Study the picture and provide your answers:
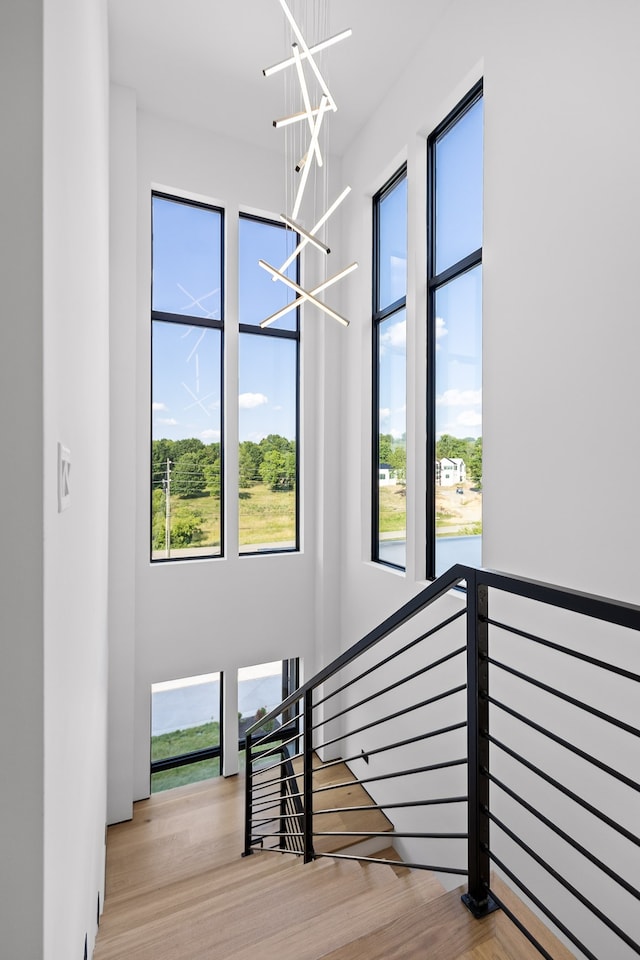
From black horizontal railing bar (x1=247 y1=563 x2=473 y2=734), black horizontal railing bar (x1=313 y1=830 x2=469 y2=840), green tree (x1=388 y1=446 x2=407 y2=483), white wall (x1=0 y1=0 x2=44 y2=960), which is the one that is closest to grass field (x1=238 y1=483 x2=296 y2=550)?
green tree (x1=388 y1=446 x2=407 y2=483)

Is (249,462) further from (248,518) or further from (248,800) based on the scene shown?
(248,800)

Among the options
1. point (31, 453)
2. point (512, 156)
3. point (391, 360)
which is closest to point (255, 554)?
point (391, 360)

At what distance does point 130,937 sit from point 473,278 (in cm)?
337

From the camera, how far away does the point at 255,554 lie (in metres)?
4.13

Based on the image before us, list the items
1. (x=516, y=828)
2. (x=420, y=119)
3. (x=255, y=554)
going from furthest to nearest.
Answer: (x=255, y=554) < (x=420, y=119) < (x=516, y=828)

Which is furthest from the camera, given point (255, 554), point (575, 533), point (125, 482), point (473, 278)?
point (255, 554)

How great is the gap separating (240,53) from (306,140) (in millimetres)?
852

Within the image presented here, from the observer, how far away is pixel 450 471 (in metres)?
3.01

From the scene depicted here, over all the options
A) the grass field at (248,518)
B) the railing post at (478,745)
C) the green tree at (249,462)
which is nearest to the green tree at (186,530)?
the grass field at (248,518)

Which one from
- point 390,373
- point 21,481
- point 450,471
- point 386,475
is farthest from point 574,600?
point 390,373

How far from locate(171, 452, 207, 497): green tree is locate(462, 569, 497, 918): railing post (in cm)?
306

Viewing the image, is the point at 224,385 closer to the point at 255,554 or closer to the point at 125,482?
the point at 125,482

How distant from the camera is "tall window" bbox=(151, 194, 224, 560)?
386 centimetres

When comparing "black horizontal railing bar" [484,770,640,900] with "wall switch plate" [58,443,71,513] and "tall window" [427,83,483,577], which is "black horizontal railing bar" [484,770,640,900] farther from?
"tall window" [427,83,483,577]
